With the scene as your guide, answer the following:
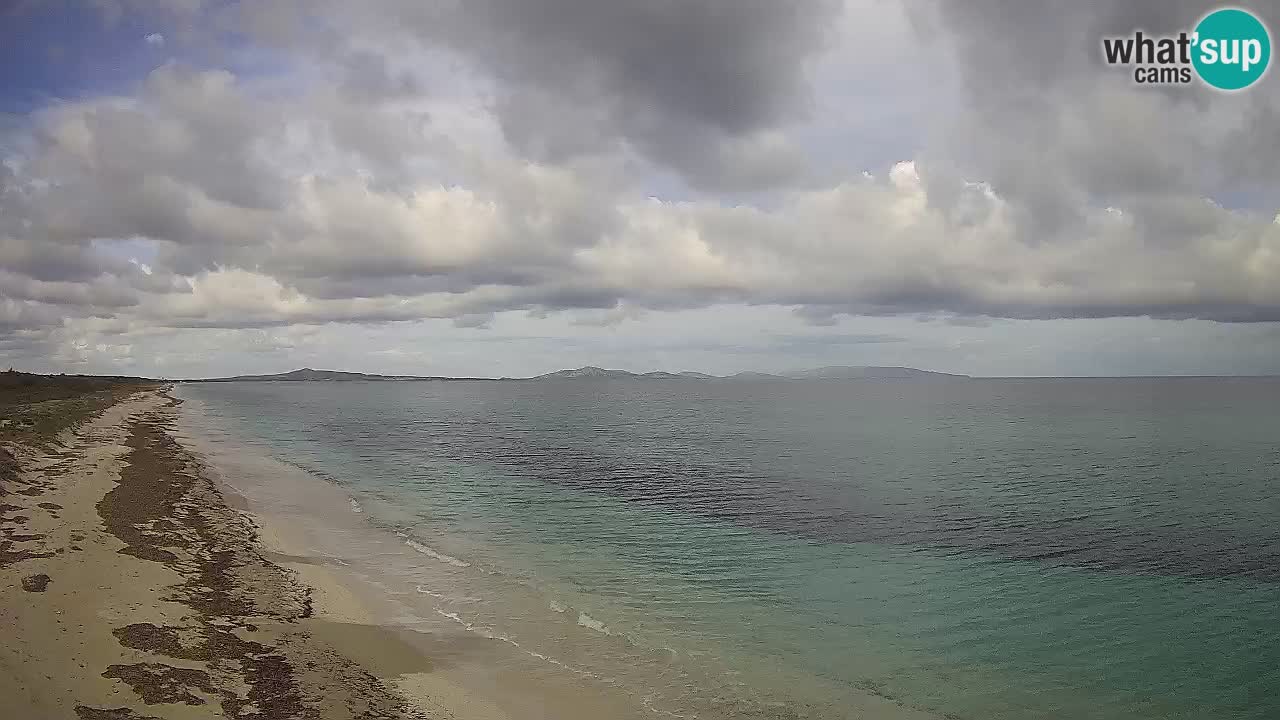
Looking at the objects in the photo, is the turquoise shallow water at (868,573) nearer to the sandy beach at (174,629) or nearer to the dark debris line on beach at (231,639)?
the sandy beach at (174,629)

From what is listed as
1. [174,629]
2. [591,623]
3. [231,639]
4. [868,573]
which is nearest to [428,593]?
[591,623]

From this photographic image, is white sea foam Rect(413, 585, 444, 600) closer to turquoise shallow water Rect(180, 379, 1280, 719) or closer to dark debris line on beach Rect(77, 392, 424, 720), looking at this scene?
turquoise shallow water Rect(180, 379, 1280, 719)

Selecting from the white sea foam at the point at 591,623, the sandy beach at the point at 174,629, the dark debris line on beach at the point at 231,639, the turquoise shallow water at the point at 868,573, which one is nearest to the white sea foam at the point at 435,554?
the turquoise shallow water at the point at 868,573

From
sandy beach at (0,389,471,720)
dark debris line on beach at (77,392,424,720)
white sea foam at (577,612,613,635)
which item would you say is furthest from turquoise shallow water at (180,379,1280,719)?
dark debris line on beach at (77,392,424,720)

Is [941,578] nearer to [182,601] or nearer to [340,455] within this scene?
[182,601]

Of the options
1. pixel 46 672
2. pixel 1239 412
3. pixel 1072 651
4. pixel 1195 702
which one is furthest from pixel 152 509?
pixel 1239 412
